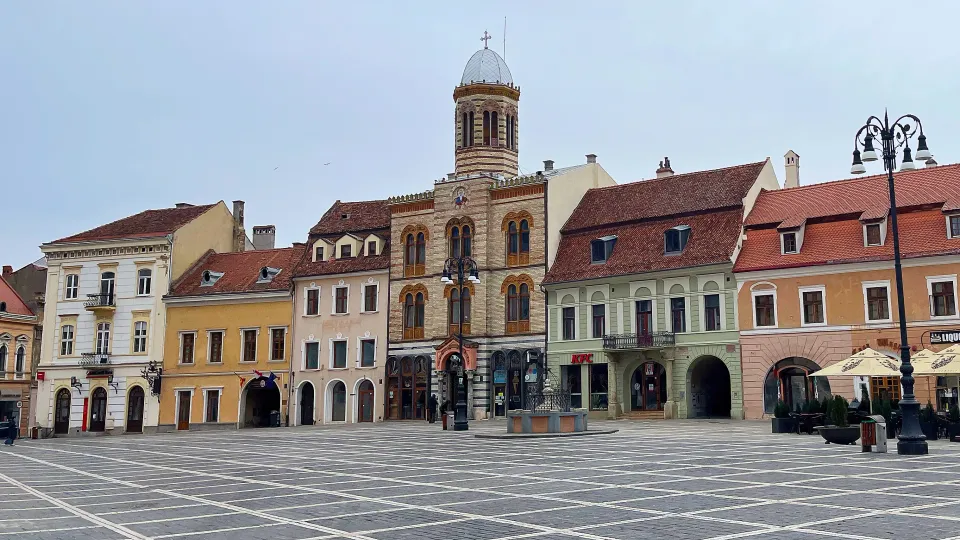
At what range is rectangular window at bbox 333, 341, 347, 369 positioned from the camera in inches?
2014

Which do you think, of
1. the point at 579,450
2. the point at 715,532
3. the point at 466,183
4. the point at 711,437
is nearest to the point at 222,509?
the point at 715,532

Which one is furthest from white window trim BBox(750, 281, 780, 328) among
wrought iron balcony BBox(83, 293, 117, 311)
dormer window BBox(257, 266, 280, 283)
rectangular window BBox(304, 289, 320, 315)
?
wrought iron balcony BBox(83, 293, 117, 311)

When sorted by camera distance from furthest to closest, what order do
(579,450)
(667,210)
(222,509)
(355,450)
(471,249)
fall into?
1. (471,249)
2. (667,210)
3. (355,450)
4. (579,450)
5. (222,509)

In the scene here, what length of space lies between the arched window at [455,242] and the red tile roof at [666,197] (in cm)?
555

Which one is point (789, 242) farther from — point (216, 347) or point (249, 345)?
point (216, 347)

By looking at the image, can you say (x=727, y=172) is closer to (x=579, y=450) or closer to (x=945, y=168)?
(x=945, y=168)

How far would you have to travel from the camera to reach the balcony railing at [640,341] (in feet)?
138

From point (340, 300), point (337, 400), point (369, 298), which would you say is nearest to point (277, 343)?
point (340, 300)

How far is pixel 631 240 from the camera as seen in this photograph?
147ft

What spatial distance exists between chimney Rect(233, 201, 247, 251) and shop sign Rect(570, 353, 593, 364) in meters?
25.6

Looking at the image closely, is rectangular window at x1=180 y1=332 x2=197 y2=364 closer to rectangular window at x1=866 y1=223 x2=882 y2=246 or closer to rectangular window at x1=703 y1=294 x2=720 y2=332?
rectangular window at x1=703 y1=294 x2=720 y2=332

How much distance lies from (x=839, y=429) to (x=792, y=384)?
1775 centimetres

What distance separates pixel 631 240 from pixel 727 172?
5507 mm

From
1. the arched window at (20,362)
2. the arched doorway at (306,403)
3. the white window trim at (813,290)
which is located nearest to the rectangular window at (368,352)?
the arched doorway at (306,403)
